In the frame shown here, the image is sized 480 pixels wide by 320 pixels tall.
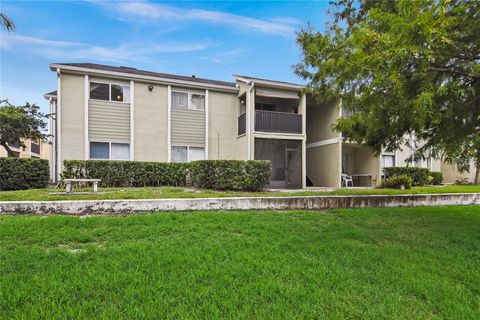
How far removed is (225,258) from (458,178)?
24.7m

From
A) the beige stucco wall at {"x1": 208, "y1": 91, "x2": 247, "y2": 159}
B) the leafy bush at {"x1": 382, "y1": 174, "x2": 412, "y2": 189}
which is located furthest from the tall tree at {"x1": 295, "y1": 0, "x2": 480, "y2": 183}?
the beige stucco wall at {"x1": 208, "y1": 91, "x2": 247, "y2": 159}

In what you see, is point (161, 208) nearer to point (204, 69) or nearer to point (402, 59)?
point (402, 59)

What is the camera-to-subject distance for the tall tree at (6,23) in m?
7.16

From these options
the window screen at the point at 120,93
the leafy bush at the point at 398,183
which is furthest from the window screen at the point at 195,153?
the leafy bush at the point at 398,183

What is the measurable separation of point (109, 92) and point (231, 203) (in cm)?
1002

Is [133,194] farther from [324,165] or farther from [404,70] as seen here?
[324,165]

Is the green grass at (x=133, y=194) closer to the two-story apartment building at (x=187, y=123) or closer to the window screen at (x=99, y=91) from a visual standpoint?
the two-story apartment building at (x=187, y=123)

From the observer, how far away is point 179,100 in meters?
15.6

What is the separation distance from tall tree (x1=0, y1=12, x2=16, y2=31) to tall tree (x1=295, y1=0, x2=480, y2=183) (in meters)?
7.38

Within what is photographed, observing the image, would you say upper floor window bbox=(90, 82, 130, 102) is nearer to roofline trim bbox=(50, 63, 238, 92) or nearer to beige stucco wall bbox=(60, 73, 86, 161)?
beige stucco wall bbox=(60, 73, 86, 161)

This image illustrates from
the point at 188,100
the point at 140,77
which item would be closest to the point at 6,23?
the point at 140,77

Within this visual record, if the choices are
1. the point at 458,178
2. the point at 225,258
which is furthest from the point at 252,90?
the point at 458,178

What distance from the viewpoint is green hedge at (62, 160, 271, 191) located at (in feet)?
37.4

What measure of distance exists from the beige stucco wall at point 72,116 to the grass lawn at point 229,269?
8474 millimetres
